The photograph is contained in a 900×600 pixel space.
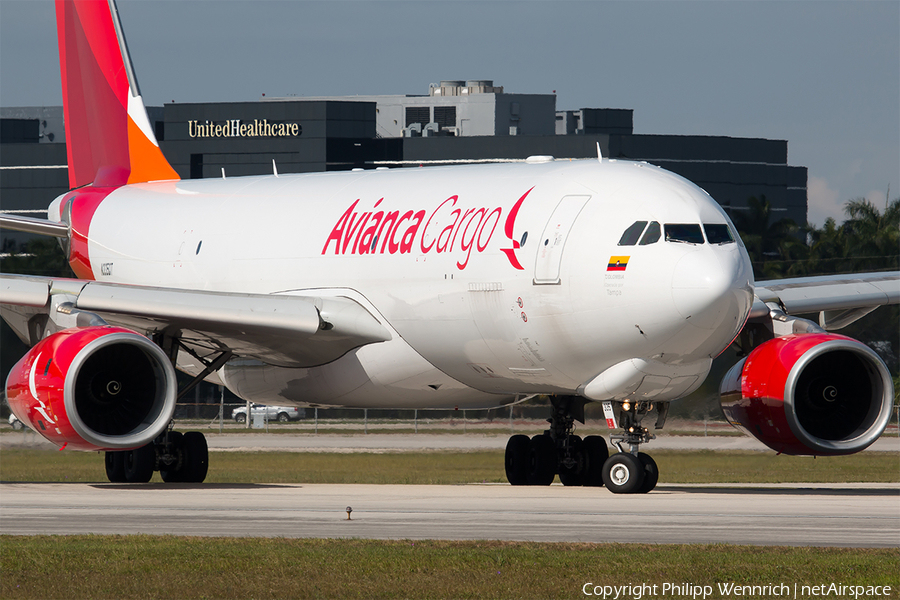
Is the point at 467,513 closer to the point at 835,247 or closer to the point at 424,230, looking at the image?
the point at 424,230

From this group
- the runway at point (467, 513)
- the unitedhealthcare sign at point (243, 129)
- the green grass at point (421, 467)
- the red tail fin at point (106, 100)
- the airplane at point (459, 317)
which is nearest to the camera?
the runway at point (467, 513)

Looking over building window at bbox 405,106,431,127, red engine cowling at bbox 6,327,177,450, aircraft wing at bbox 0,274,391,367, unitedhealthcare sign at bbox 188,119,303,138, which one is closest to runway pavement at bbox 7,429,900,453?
aircraft wing at bbox 0,274,391,367

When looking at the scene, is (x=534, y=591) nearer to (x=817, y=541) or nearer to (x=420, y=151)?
(x=817, y=541)

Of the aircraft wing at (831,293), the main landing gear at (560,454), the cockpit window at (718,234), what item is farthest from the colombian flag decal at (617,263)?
the main landing gear at (560,454)

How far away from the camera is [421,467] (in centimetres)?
3080

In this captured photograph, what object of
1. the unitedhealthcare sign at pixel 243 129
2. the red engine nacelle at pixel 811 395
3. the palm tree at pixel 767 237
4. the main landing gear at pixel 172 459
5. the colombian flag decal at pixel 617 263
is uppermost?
the unitedhealthcare sign at pixel 243 129

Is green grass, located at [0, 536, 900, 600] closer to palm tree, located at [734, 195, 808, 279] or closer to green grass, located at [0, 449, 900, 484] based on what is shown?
green grass, located at [0, 449, 900, 484]

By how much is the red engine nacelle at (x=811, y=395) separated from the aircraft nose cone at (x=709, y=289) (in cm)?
248

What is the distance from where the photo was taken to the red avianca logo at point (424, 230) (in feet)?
63.8

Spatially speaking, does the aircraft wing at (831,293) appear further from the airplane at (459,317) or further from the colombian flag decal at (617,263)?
the colombian flag decal at (617,263)

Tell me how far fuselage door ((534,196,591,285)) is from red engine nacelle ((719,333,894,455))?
11.8ft

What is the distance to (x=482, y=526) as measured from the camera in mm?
14469

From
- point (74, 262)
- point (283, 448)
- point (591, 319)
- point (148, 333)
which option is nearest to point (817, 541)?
point (591, 319)

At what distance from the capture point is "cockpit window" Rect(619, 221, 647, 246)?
17703mm
